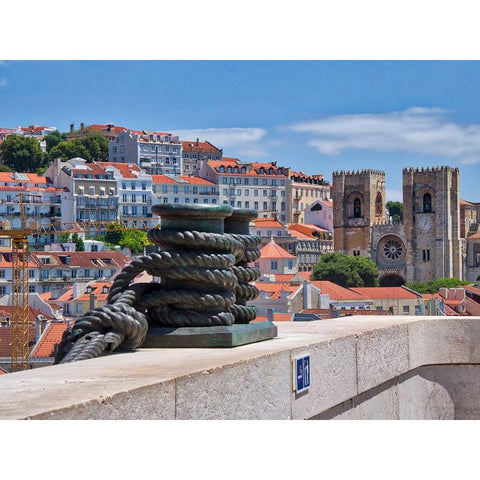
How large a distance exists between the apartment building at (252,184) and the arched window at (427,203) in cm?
1679

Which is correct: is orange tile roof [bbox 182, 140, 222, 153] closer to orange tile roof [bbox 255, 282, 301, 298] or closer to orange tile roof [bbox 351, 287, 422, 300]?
orange tile roof [bbox 351, 287, 422, 300]

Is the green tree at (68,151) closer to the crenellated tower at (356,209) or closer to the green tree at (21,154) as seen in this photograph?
the green tree at (21,154)

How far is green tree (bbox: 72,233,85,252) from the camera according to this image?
7762 cm

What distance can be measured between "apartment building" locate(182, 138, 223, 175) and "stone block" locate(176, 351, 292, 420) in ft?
339

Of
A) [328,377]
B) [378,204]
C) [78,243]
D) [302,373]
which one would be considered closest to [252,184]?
[378,204]

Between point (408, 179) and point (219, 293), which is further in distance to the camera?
point (408, 179)

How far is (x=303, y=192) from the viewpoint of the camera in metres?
106

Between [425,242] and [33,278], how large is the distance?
102ft

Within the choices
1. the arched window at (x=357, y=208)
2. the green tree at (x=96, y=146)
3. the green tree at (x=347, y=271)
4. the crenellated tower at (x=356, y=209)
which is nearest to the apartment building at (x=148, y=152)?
the green tree at (x=96, y=146)

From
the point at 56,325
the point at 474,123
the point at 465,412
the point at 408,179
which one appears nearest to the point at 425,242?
the point at 408,179

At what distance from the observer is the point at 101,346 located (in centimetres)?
340

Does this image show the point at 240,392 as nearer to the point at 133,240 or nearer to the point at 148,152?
the point at 133,240

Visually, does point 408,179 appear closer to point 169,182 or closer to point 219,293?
point 169,182

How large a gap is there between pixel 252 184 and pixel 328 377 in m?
94.2
